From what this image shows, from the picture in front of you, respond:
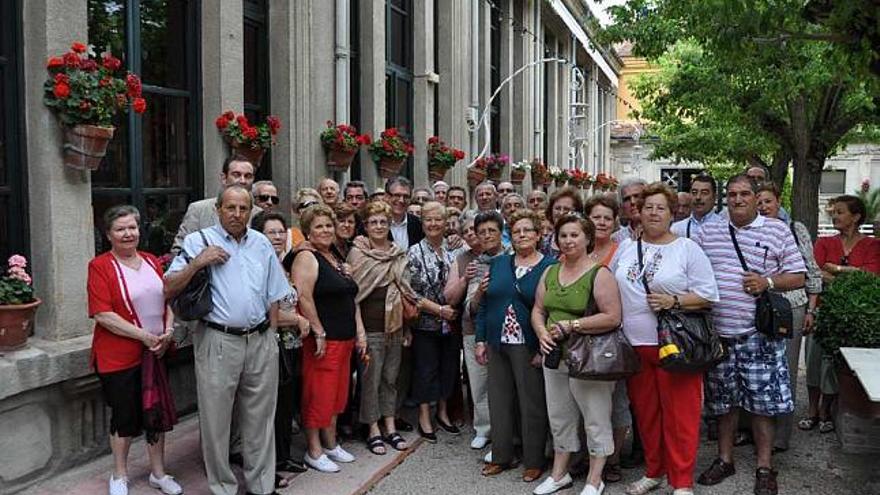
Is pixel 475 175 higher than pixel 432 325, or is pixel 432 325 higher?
pixel 475 175

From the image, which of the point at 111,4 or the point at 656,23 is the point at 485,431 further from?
the point at 656,23

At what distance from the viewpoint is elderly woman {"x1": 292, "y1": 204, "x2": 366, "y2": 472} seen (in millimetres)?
5621

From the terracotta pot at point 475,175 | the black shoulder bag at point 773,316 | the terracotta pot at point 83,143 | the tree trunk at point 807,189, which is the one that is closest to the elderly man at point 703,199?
the black shoulder bag at point 773,316

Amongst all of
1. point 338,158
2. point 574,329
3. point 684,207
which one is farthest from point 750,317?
point 338,158

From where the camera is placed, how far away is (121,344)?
15.9 ft

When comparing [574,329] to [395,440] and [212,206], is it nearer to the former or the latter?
[395,440]

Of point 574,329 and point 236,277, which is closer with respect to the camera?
point 236,277

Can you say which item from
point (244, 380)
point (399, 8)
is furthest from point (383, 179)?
point (244, 380)

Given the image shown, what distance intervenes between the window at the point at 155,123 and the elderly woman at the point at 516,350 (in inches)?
115

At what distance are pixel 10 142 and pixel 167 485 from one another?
8.01 feet

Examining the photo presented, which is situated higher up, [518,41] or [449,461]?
[518,41]

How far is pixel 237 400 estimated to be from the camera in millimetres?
5039

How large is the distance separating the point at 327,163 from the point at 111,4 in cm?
314

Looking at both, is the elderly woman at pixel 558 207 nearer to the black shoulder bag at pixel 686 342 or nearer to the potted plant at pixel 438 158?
the black shoulder bag at pixel 686 342
